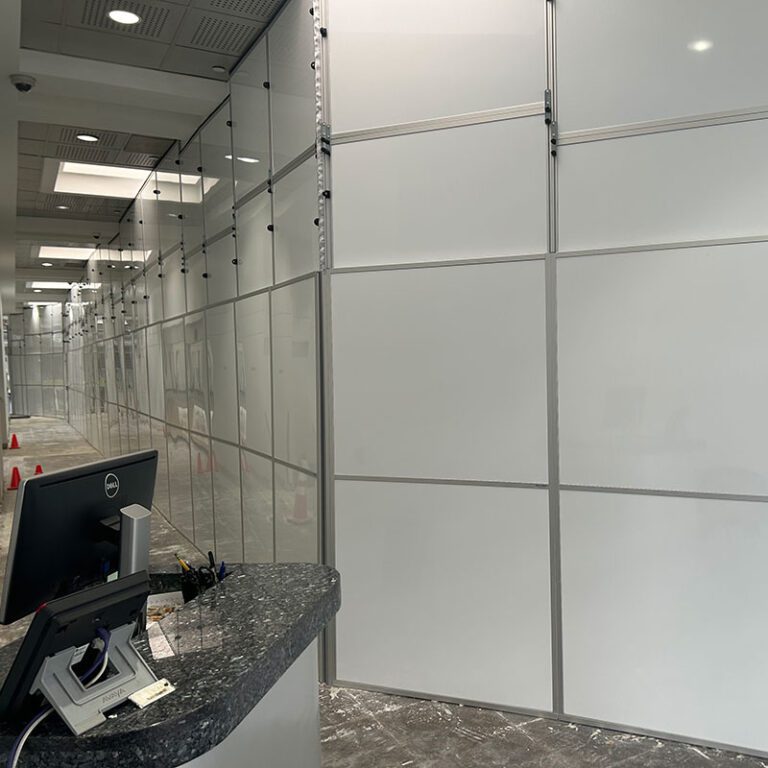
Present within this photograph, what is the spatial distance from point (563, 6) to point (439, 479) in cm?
214

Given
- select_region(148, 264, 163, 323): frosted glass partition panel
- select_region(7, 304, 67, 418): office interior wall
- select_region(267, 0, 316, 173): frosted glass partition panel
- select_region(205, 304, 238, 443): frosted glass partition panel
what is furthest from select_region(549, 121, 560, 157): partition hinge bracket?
select_region(7, 304, 67, 418): office interior wall

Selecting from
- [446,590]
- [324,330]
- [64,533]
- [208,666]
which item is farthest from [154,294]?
[208,666]

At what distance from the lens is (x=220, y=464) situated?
5.23 meters

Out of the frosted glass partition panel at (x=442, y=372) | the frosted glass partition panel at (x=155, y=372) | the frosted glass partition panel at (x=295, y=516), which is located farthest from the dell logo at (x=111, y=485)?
the frosted glass partition panel at (x=155, y=372)

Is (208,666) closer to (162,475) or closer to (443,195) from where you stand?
(443,195)

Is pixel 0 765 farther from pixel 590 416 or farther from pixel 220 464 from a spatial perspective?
pixel 220 464

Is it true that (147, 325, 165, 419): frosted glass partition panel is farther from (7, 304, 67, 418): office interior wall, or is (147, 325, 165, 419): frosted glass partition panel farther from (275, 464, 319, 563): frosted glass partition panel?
(7, 304, 67, 418): office interior wall

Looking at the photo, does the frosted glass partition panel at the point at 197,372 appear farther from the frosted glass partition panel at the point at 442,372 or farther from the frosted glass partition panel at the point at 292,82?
the frosted glass partition panel at the point at 442,372

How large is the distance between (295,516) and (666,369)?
2.09 meters

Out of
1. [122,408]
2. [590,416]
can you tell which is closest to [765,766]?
[590,416]

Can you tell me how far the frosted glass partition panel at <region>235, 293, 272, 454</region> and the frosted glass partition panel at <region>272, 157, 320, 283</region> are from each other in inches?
15.1

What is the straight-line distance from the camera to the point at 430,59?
3213 millimetres

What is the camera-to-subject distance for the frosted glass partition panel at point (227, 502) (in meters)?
4.85

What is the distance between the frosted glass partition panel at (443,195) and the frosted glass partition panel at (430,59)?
0.13m
